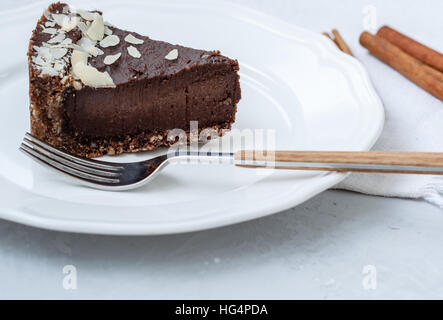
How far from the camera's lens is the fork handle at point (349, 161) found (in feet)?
6.71

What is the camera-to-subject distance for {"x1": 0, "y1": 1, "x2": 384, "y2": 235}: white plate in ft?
6.41

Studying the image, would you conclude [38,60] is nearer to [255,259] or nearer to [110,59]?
[110,59]

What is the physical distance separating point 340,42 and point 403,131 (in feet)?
2.55

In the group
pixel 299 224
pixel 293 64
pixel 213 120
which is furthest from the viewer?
pixel 293 64

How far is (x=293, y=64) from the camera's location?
2980mm

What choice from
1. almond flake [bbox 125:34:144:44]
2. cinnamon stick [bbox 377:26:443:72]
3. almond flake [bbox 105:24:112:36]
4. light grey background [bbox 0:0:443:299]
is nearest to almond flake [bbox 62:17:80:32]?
almond flake [bbox 105:24:112:36]

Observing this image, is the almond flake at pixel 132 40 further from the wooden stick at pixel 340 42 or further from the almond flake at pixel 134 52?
the wooden stick at pixel 340 42

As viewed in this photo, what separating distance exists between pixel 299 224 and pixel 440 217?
0.55 meters

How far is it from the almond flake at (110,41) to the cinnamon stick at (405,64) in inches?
56.0

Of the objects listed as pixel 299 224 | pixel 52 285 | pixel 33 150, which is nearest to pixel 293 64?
pixel 299 224

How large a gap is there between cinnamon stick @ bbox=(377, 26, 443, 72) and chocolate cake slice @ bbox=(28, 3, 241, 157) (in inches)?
42.4

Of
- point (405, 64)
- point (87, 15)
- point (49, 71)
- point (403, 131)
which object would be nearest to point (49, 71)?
point (49, 71)

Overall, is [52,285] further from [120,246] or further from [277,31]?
[277,31]

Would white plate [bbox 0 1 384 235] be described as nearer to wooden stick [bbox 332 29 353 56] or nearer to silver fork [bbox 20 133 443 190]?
silver fork [bbox 20 133 443 190]
